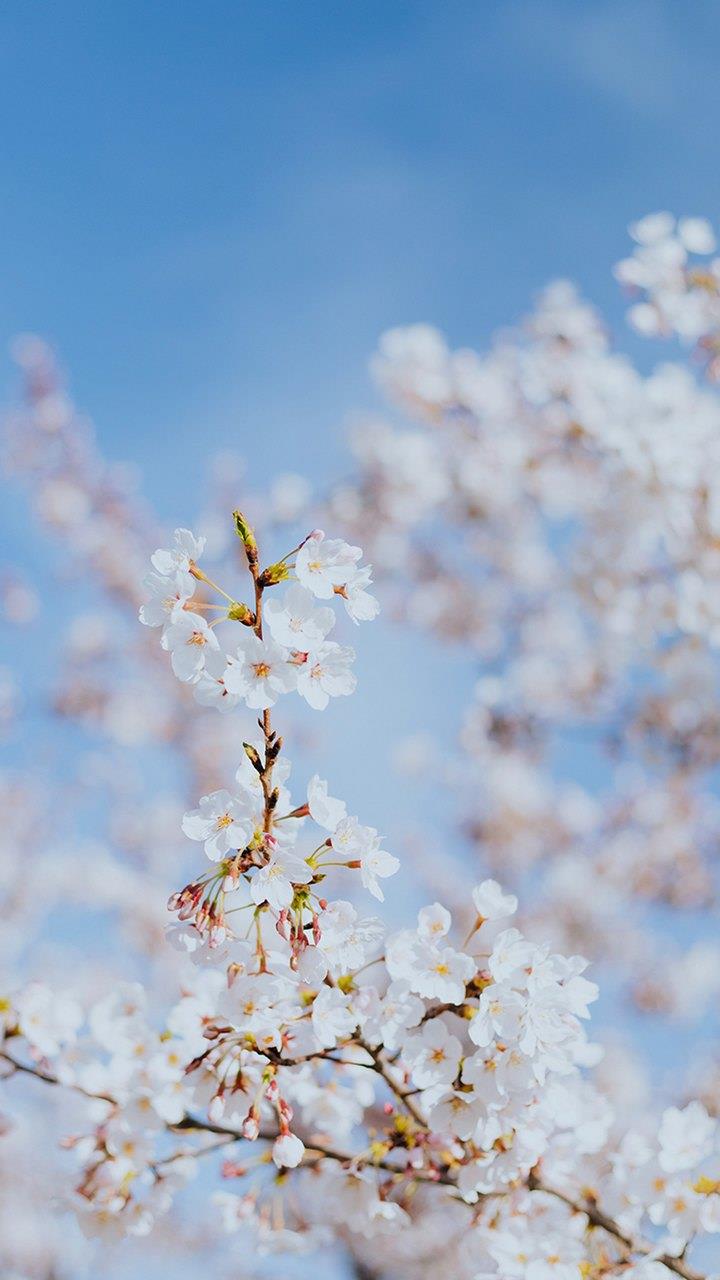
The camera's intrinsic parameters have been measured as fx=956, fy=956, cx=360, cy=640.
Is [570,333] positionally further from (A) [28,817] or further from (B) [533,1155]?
(A) [28,817]

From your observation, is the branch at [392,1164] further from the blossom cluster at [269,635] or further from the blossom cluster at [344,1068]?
the blossom cluster at [269,635]

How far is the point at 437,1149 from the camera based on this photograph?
207 centimetres

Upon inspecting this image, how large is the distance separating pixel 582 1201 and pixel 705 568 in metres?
3.77

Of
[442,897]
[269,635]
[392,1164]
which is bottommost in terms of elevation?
[392,1164]

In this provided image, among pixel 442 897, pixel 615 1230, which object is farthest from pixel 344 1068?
pixel 442 897

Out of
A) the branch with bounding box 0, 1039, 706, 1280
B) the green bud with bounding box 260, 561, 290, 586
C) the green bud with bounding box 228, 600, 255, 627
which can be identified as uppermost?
the green bud with bounding box 260, 561, 290, 586

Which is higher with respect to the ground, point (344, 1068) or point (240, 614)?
point (240, 614)

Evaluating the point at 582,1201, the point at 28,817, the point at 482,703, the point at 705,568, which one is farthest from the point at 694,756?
the point at 28,817

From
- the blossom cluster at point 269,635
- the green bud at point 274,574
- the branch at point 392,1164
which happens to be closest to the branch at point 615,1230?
the branch at point 392,1164

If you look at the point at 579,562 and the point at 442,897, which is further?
the point at 442,897

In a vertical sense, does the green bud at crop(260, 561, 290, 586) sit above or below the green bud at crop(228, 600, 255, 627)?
above

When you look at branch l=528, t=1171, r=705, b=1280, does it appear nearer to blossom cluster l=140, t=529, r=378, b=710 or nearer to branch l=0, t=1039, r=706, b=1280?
branch l=0, t=1039, r=706, b=1280

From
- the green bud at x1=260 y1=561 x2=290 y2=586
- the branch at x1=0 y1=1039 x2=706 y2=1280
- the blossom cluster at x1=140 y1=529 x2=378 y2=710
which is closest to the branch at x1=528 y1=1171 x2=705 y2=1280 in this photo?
the branch at x1=0 y1=1039 x2=706 y2=1280

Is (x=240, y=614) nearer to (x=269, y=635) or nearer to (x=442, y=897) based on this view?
(x=269, y=635)
